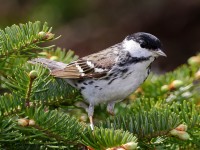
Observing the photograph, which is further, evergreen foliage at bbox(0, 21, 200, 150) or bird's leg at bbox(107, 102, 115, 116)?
bird's leg at bbox(107, 102, 115, 116)

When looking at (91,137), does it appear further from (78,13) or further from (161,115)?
(78,13)

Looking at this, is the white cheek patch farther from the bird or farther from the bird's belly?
the bird's belly

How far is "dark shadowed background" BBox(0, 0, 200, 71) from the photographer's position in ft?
21.2

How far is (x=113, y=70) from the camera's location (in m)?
3.09

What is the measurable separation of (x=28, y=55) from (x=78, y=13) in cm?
421

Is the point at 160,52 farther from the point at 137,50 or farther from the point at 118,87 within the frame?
the point at 118,87

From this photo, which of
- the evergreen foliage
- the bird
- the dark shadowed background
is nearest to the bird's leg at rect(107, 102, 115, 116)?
the bird

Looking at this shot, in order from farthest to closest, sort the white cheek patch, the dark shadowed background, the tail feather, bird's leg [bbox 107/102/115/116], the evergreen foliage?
the dark shadowed background, the white cheek patch, the tail feather, bird's leg [bbox 107/102/115/116], the evergreen foliage

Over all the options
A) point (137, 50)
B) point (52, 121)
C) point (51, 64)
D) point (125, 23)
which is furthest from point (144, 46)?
point (125, 23)

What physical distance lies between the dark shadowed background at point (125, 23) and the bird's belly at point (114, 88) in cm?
323

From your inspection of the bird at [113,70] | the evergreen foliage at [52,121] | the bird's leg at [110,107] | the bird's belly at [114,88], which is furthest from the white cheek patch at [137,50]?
the evergreen foliage at [52,121]

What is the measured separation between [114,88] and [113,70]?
11 centimetres

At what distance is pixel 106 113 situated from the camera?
9.78 feet

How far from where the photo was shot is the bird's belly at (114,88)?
3.00 meters
